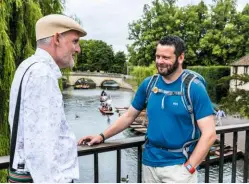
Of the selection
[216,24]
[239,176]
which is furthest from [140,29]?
[239,176]

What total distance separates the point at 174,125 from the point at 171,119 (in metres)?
0.04

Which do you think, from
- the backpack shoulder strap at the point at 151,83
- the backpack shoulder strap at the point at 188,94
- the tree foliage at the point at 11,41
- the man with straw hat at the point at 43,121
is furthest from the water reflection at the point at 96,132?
the man with straw hat at the point at 43,121

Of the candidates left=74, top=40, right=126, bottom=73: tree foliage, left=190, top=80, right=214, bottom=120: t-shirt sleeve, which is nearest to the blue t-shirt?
left=190, top=80, right=214, bottom=120: t-shirt sleeve

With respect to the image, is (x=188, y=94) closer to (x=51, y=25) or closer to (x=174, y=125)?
(x=174, y=125)

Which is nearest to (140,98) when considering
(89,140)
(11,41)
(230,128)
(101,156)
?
(89,140)

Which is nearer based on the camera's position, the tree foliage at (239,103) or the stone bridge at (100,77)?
the tree foliage at (239,103)

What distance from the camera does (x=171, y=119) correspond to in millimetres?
1823

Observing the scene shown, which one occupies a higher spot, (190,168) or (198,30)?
(198,30)

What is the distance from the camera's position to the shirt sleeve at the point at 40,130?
1284 millimetres

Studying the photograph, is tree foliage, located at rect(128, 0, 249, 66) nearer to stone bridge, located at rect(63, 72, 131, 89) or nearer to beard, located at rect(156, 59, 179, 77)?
stone bridge, located at rect(63, 72, 131, 89)

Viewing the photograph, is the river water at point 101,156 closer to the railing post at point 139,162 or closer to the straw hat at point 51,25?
the railing post at point 139,162

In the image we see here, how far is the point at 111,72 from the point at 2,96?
59259mm

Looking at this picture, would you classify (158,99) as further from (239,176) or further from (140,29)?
(140,29)

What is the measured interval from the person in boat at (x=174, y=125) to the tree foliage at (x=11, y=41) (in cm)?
445
